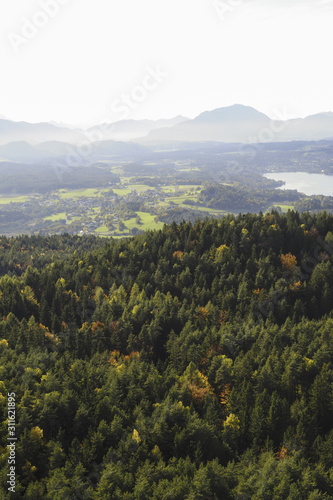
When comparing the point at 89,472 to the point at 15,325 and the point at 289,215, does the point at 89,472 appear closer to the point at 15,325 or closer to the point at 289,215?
the point at 15,325

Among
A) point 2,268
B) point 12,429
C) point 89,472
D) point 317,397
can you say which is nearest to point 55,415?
point 12,429

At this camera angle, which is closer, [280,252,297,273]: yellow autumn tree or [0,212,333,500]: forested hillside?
[0,212,333,500]: forested hillside

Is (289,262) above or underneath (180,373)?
above

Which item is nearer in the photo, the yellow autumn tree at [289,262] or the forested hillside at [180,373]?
the forested hillside at [180,373]

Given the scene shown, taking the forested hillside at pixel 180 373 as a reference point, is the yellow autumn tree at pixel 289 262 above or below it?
above

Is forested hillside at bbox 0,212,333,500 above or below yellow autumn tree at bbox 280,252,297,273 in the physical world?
below

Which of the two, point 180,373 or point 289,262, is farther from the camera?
point 289,262

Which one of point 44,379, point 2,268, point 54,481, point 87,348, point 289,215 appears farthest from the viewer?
point 2,268

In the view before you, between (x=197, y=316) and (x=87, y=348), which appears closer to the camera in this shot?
(x=87, y=348)
